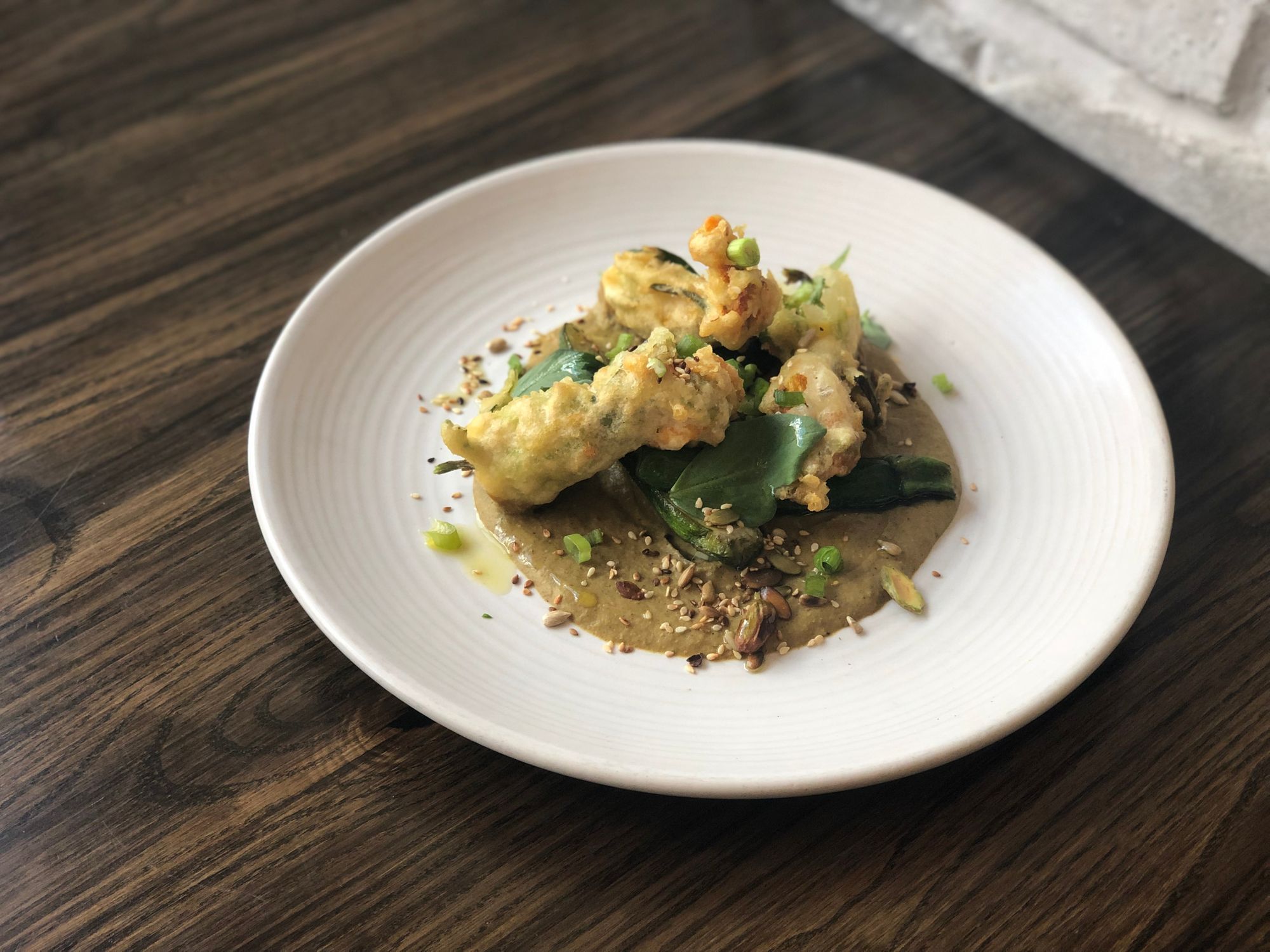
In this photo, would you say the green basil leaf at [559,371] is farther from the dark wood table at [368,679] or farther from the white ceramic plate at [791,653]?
the dark wood table at [368,679]

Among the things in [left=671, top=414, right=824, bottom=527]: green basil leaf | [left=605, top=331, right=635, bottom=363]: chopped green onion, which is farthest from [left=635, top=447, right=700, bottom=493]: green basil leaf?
[left=605, top=331, right=635, bottom=363]: chopped green onion

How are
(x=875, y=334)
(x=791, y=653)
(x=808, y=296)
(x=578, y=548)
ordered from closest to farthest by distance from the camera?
(x=791, y=653) < (x=578, y=548) < (x=808, y=296) < (x=875, y=334)

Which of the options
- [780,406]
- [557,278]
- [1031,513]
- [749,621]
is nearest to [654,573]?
[749,621]

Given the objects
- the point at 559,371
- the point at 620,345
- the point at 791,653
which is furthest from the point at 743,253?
the point at 791,653

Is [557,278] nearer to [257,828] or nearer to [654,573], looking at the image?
[654,573]

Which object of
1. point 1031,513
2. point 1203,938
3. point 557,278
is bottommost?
point 1203,938

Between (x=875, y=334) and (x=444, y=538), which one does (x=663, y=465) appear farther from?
(x=875, y=334)

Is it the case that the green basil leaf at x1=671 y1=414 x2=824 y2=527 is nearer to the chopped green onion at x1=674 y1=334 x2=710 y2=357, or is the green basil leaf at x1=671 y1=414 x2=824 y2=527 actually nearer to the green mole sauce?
the green mole sauce
